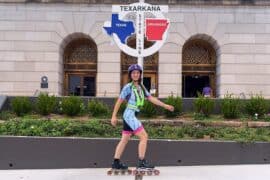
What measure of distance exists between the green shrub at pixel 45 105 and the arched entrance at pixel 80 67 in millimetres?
12096

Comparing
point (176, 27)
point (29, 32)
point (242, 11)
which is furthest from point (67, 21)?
point (242, 11)

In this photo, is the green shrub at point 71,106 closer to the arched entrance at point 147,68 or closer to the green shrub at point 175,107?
the green shrub at point 175,107

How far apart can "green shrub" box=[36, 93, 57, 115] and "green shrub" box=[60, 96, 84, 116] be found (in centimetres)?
33

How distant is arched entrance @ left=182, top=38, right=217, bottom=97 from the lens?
25750 millimetres

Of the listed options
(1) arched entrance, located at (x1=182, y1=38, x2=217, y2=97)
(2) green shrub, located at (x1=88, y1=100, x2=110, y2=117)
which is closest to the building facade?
(1) arched entrance, located at (x1=182, y1=38, x2=217, y2=97)

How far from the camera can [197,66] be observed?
25.8m

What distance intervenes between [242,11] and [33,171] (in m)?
18.0

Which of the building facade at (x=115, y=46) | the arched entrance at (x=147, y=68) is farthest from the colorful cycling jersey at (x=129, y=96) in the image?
the arched entrance at (x=147, y=68)

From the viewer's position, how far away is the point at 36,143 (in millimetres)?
9688

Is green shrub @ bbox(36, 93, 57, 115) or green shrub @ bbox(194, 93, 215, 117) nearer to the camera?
green shrub @ bbox(194, 93, 215, 117)

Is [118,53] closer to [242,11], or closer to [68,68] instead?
[68,68]

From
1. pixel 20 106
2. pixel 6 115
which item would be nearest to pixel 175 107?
pixel 20 106

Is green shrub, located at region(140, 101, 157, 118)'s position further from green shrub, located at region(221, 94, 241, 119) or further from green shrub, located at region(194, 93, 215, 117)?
green shrub, located at region(221, 94, 241, 119)

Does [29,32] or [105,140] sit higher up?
[29,32]
